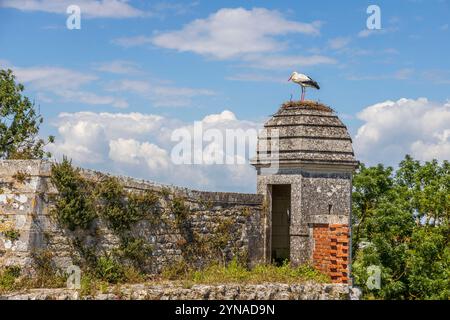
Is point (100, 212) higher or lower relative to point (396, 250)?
higher

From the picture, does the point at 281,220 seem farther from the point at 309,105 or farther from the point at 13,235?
the point at 13,235

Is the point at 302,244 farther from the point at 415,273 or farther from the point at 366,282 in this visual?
the point at 415,273

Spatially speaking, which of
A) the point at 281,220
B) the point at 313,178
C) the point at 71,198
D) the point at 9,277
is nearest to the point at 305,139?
the point at 313,178

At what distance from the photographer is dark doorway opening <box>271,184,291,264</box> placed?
1647cm

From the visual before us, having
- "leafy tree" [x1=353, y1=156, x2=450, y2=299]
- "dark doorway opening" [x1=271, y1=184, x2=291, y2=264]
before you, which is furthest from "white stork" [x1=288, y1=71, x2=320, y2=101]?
"leafy tree" [x1=353, y1=156, x2=450, y2=299]

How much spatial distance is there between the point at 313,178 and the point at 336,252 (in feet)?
5.87

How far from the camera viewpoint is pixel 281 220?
1675 cm

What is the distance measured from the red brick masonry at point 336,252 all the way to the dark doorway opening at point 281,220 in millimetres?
2424

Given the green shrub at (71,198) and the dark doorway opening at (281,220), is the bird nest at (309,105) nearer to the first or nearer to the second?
the dark doorway opening at (281,220)

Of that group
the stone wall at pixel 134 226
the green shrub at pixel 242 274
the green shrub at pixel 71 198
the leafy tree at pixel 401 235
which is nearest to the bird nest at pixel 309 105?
the stone wall at pixel 134 226

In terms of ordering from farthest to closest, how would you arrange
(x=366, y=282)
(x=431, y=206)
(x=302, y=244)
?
1. (x=431, y=206)
2. (x=366, y=282)
3. (x=302, y=244)
